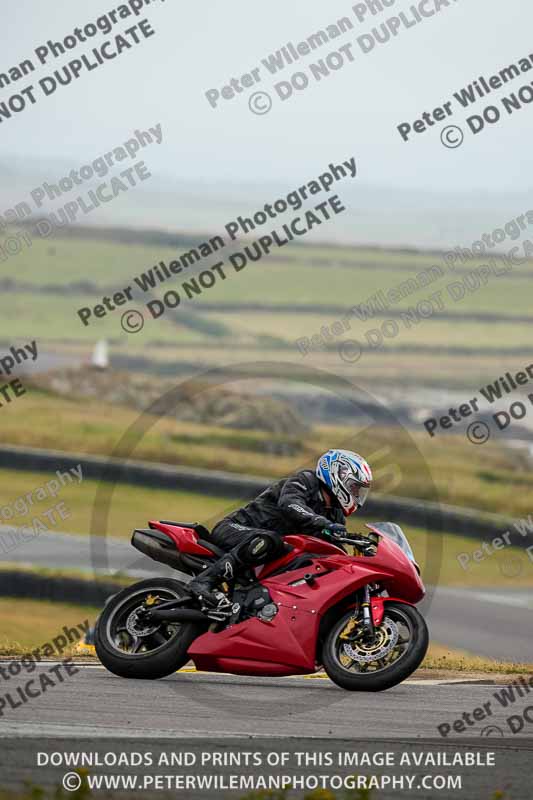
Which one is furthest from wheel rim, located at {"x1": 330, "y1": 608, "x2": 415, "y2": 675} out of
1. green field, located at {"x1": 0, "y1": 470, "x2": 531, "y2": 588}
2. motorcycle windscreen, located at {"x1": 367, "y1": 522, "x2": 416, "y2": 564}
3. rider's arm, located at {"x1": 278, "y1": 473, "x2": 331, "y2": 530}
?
green field, located at {"x1": 0, "y1": 470, "x2": 531, "y2": 588}

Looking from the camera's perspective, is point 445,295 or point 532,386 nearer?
point 532,386

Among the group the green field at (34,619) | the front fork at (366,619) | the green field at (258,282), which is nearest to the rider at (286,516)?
the front fork at (366,619)

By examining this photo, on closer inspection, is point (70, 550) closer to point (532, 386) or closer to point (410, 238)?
point (532, 386)

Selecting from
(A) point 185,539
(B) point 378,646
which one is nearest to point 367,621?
(B) point 378,646

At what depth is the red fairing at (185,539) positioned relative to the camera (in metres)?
9.59

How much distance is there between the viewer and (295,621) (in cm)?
909

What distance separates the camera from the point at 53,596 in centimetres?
2066

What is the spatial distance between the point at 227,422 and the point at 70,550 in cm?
2469

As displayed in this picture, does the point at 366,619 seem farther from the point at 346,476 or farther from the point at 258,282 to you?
the point at 258,282

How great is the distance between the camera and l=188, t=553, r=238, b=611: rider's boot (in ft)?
30.3

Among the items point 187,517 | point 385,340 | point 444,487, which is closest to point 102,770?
point 187,517

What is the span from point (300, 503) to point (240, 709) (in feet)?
5.64

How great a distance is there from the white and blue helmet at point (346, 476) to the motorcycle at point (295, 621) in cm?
28

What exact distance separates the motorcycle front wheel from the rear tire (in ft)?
3.43
